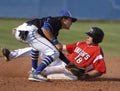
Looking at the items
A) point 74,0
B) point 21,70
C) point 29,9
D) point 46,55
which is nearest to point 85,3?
point 74,0

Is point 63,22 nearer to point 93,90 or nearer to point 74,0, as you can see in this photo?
point 93,90

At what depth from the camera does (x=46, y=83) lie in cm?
750

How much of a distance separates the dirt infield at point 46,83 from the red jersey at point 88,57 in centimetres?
26

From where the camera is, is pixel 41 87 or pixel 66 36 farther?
pixel 66 36

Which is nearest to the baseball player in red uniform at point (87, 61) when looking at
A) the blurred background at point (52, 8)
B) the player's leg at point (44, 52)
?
the player's leg at point (44, 52)

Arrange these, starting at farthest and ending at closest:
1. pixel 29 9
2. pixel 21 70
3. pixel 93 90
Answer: pixel 29 9, pixel 21 70, pixel 93 90

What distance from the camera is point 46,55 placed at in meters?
7.70

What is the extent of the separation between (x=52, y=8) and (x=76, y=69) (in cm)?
1335

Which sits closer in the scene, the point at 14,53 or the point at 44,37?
the point at 44,37

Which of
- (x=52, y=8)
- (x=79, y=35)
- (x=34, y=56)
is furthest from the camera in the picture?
(x=52, y=8)

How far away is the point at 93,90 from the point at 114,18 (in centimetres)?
1483

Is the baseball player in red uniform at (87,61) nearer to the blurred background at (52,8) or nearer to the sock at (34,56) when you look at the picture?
the sock at (34,56)

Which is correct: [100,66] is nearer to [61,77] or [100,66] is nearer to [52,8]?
[61,77]

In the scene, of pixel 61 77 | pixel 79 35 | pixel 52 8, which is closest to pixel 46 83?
pixel 61 77
